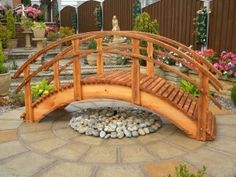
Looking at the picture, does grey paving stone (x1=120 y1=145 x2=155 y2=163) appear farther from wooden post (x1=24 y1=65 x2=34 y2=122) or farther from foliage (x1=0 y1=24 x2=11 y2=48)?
foliage (x1=0 y1=24 x2=11 y2=48)

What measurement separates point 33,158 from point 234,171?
2603 mm

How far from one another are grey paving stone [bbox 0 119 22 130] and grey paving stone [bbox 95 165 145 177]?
7.82 feet

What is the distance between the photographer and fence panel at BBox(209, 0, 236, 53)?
8300 mm

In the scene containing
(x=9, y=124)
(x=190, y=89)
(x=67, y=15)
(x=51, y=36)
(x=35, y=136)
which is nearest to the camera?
(x=35, y=136)

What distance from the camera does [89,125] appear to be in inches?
213

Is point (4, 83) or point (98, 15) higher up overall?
point (98, 15)

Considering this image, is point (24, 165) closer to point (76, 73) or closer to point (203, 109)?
point (76, 73)

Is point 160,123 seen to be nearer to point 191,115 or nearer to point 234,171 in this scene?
point 191,115

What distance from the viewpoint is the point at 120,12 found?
15211 millimetres

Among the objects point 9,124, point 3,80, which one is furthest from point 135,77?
point 3,80

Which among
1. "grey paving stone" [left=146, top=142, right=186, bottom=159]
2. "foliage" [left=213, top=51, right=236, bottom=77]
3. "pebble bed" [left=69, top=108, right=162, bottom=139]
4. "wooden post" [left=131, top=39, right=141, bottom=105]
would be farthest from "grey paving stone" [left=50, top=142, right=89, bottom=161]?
"foliage" [left=213, top=51, right=236, bottom=77]

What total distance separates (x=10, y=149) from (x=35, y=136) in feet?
1.88

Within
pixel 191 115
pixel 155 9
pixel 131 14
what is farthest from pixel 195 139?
pixel 131 14

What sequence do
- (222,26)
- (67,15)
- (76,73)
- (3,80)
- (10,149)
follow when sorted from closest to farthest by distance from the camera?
(10,149) < (76,73) < (3,80) < (222,26) < (67,15)
